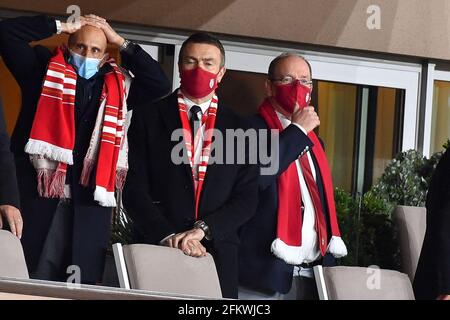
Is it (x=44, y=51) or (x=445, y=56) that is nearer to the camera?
(x=44, y=51)

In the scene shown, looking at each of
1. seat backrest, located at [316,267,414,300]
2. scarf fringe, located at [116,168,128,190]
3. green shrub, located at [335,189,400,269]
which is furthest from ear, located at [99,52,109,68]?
green shrub, located at [335,189,400,269]

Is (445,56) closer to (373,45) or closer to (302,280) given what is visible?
(373,45)

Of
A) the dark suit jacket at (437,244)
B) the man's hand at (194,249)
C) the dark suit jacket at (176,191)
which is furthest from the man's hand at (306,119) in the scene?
the man's hand at (194,249)

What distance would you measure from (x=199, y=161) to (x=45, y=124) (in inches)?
22.8

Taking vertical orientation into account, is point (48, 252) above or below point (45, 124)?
below

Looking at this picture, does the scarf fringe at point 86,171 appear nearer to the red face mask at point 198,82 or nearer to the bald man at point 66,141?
the bald man at point 66,141

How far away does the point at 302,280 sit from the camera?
4641 millimetres

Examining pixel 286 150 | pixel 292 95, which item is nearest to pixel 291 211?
pixel 286 150

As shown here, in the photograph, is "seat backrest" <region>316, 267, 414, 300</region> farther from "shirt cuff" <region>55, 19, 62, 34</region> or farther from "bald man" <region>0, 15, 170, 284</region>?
"shirt cuff" <region>55, 19, 62, 34</region>

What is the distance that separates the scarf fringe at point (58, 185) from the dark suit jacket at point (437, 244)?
4.24 ft

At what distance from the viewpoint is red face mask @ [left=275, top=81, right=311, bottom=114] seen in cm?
477

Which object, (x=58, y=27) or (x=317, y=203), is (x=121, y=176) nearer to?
(x=58, y=27)
